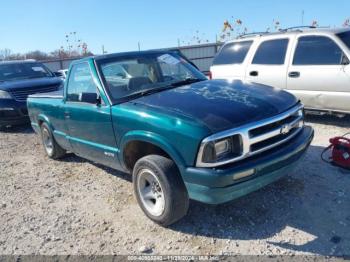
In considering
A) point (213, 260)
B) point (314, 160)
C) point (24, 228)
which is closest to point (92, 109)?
point (24, 228)

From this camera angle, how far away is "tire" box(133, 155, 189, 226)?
335cm

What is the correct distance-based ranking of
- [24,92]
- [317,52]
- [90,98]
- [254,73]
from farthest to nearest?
[24,92], [254,73], [317,52], [90,98]

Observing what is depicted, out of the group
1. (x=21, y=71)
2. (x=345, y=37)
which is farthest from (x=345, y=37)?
(x=21, y=71)

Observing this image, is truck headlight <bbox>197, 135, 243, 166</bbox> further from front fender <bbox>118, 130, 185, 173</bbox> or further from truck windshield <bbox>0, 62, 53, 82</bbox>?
truck windshield <bbox>0, 62, 53, 82</bbox>

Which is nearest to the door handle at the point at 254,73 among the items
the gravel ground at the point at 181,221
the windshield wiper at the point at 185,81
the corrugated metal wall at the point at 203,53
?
the gravel ground at the point at 181,221

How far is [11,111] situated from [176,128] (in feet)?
22.5

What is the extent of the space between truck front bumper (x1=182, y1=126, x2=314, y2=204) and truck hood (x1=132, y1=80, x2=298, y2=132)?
37 centimetres

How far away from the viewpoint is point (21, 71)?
10016mm

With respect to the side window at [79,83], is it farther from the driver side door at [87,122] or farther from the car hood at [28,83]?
the car hood at [28,83]

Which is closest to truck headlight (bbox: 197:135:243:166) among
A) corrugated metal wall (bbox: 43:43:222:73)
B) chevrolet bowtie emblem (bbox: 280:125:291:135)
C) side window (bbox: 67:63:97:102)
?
chevrolet bowtie emblem (bbox: 280:125:291:135)

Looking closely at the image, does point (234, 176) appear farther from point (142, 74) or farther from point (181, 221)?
point (142, 74)

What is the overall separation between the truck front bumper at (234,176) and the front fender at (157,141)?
4.7 inches

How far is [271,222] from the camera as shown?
3.57 meters

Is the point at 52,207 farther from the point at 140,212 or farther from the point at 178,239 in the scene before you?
the point at 178,239
